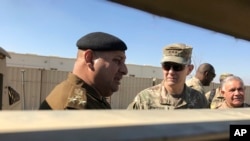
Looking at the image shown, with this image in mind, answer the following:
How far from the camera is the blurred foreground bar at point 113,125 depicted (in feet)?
2.20

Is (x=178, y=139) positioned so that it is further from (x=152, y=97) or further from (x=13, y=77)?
(x=13, y=77)

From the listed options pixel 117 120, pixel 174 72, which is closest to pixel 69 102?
pixel 117 120

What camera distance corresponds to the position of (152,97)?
2.64 metres

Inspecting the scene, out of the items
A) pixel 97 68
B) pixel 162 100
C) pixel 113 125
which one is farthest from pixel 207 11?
pixel 162 100

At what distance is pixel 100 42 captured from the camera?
6.40 ft

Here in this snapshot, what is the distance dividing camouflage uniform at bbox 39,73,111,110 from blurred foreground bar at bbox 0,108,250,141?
0.77m

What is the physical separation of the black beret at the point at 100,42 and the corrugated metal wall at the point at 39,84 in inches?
515

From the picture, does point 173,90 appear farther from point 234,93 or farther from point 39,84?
point 39,84

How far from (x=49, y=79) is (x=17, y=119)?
53.6 feet

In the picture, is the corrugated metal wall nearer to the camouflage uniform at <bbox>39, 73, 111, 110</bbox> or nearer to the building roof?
the camouflage uniform at <bbox>39, 73, 111, 110</bbox>

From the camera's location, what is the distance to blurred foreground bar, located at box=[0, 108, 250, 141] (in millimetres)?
670

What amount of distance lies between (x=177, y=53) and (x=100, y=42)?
94cm

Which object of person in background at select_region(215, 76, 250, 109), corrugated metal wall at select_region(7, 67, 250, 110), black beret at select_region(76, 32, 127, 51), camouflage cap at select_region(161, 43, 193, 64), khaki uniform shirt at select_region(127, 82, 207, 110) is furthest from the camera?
corrugated metal wall at select_region(7, 67, 250, 110)

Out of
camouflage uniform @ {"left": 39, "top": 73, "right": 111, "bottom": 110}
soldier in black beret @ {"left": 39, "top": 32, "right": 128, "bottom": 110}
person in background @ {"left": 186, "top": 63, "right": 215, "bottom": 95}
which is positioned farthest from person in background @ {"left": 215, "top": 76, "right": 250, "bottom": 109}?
camouflage uniform @ {"left": 39, "top": 73, "right": 111, "bottom": 110}
